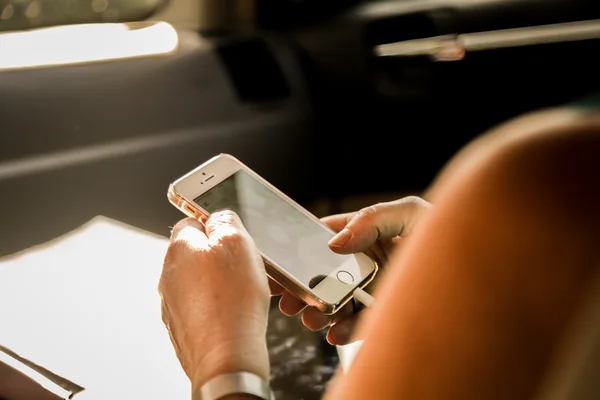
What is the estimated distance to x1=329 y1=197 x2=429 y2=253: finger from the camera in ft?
2.27

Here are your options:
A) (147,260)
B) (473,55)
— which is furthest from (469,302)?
(473,55)

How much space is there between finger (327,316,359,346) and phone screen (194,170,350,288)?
6 centimetres

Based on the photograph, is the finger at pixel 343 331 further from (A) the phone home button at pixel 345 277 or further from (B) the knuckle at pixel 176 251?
(B) the knuckle at pixel 176 251

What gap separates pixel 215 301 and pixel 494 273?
0.23 m

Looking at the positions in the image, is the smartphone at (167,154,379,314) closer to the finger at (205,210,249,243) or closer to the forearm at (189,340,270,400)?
the finger at (205,210,249,243)

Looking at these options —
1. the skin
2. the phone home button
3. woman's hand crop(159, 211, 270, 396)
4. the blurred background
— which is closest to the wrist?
woman's hand crop(159, 211, 270, 396)

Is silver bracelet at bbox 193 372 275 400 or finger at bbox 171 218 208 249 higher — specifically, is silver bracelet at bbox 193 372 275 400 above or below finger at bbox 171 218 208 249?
below

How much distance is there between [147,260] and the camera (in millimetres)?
848

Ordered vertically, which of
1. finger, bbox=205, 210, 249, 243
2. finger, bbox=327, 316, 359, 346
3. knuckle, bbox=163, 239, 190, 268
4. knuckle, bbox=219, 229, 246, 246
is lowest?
finger, bbox=327, 316, 359, 346

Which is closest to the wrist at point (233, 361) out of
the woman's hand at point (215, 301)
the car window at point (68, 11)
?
the woman's hand at point (215, 301)

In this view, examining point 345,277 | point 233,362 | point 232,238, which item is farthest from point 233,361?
point 345,277

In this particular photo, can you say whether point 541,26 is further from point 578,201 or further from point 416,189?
point 578,201

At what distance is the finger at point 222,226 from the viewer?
553 mm

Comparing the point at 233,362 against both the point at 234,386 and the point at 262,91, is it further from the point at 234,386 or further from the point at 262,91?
the point at 262,91
